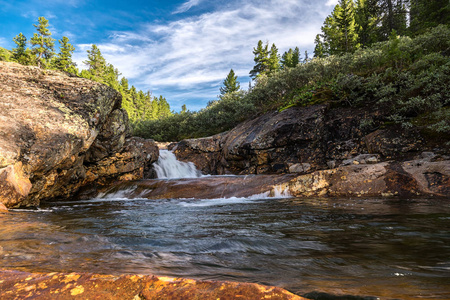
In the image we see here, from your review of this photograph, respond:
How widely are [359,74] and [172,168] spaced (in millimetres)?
13798

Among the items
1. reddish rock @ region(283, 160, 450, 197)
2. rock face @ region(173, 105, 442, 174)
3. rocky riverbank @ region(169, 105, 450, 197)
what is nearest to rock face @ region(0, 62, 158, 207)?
rocky riverbank @ region(169, 105, 450, 197)

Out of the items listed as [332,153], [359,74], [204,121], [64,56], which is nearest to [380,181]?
[332,153]

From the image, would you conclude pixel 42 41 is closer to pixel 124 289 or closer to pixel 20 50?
pixel 20 50

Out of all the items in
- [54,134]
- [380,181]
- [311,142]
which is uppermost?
[54,134]

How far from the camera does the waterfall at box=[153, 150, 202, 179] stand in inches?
570

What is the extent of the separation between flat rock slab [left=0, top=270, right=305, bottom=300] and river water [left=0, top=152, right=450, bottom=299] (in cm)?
75

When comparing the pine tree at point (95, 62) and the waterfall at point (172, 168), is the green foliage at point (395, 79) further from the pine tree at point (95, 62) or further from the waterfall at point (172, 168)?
the pine tree at point (95, 62)

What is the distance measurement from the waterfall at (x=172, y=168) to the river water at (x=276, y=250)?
968cm

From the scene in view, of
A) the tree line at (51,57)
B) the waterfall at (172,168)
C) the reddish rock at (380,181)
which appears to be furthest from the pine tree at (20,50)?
the reddish rock at (380,181)

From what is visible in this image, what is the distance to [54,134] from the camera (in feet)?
Result: 23.9

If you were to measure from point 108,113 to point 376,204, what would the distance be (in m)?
10.6

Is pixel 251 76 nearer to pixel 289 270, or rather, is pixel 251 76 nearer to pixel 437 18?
pixel 437 18

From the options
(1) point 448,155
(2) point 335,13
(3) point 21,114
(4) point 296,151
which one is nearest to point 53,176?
(3) point 21,114

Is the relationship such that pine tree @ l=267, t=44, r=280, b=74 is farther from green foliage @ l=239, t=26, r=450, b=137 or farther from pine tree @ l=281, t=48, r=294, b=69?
green foliage @ l=239, t=26, r=450, b=137
